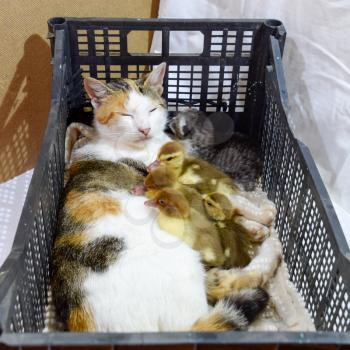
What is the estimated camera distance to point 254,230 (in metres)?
1.26

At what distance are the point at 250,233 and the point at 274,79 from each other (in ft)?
1.36

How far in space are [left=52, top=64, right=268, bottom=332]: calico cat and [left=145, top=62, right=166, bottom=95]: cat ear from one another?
0.26 metres

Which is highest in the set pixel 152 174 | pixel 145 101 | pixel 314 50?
pixel 314 50

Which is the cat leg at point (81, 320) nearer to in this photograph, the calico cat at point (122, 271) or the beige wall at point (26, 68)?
the calico cat at point (122, 271)

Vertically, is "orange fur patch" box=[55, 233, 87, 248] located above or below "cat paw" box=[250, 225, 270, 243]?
above

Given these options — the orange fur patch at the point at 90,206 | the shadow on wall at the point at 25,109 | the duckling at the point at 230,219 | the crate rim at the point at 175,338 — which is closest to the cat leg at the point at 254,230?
the duckling at the point at 230,219

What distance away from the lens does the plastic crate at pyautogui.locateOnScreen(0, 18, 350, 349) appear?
0.67 m

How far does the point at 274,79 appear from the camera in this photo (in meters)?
1.32

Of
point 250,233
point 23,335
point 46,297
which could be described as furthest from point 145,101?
point 23,335

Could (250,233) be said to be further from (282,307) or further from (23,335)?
(23,335)

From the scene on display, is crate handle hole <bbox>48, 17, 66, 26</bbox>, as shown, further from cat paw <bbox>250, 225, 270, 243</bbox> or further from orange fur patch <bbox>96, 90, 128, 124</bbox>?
cat paw <bbox>250, 225, 270, 243</bbox>

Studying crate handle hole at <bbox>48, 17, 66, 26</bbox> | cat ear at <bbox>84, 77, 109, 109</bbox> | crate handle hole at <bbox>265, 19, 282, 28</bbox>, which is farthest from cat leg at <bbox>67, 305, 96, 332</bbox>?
crate handle hole at <bbox>265, 19, 282, 28</bbox>

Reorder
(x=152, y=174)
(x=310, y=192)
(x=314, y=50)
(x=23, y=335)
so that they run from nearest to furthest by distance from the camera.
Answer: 1. (x=23, y=335)
2. (x=310, y=192)
3. (x=152, y=174)
4. (x=314, y=50)

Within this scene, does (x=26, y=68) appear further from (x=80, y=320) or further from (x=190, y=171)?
(x=80, y=320)
